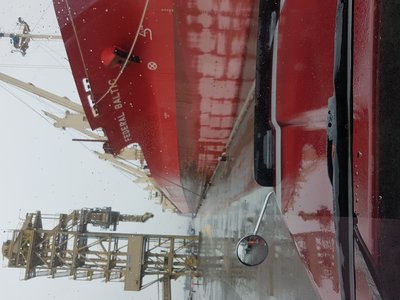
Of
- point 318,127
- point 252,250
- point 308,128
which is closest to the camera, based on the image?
point 318,127

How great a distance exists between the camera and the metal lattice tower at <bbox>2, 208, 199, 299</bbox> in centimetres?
1023

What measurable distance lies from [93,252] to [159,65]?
7.26 meters

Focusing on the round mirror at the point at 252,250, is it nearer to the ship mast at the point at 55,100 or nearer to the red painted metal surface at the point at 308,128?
the red painted metal surface at the point at 308,128

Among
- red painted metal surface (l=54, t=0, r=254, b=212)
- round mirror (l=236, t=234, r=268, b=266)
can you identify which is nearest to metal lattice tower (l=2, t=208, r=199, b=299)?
red painted metal surface (l=54, t=0, r=254, b=212)

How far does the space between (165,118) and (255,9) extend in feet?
7.52

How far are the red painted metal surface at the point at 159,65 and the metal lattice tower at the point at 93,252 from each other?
484 cm

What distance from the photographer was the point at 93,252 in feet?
35.5

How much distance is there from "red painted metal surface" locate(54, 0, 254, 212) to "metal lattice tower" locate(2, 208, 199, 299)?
4.84 metres

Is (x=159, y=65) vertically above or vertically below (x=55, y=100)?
below

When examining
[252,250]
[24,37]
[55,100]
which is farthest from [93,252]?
[252,250]

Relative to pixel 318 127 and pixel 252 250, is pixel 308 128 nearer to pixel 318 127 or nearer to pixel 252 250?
pixel 318 127

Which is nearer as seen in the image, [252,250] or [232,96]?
[252,250]

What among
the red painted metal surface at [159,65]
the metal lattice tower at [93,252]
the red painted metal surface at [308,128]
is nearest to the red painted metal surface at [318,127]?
the red painted metal surface at [308,128]

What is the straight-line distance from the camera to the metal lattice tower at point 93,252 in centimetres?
1023
